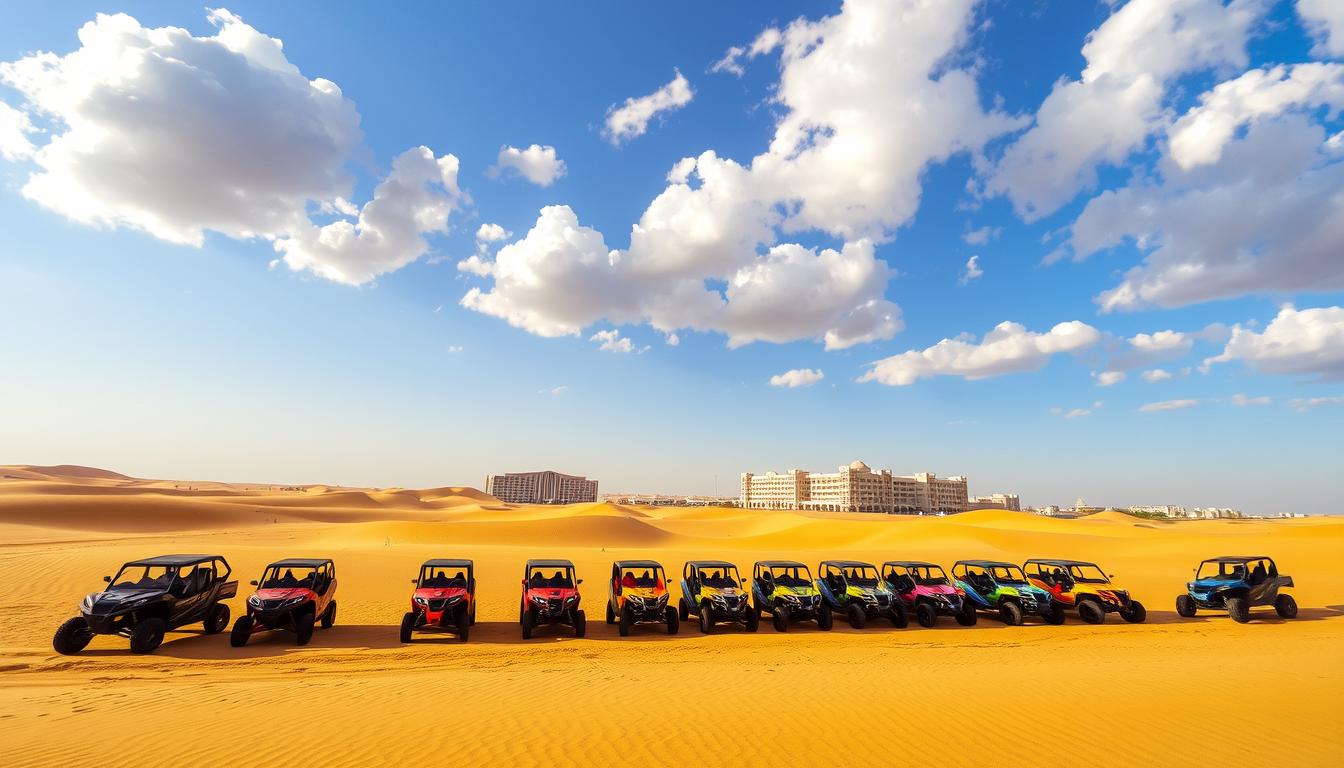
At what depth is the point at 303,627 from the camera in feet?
42.2

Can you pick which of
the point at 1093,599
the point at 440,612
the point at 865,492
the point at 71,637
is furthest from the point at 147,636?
the point at 865,492

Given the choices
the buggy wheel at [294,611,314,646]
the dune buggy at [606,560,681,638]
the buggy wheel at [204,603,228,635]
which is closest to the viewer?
the buggy wheel at [294,611,314,646]

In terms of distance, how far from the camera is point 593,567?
2634 centimetres

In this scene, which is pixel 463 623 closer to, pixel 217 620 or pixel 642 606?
pixel 642 606

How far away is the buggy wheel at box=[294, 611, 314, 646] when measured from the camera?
42.2 ft

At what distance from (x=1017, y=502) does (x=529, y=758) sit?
8636 inches

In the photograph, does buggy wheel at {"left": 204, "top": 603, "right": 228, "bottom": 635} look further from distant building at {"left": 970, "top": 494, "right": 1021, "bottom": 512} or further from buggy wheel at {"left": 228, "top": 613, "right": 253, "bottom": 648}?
distant building at {"left": 970, "top": 494, "right": 1021, "bottom": 512}

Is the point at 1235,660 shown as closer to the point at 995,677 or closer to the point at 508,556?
the point at 995,677

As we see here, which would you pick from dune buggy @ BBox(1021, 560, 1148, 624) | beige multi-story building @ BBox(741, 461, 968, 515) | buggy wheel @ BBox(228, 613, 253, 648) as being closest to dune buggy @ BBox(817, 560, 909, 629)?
dune buggy @ BBox(1021, 560, 1148, 624)

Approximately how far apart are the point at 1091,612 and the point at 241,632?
2133 cm

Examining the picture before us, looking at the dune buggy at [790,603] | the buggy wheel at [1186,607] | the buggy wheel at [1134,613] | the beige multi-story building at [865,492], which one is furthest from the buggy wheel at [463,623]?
the beige multi-story building at [865,492]

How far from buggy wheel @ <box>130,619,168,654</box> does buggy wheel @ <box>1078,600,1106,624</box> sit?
888 inches

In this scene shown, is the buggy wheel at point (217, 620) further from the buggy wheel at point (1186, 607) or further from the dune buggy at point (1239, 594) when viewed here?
the buggy wheel at point (1186, 607)

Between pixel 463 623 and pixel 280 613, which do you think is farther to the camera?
pixel 463 623
